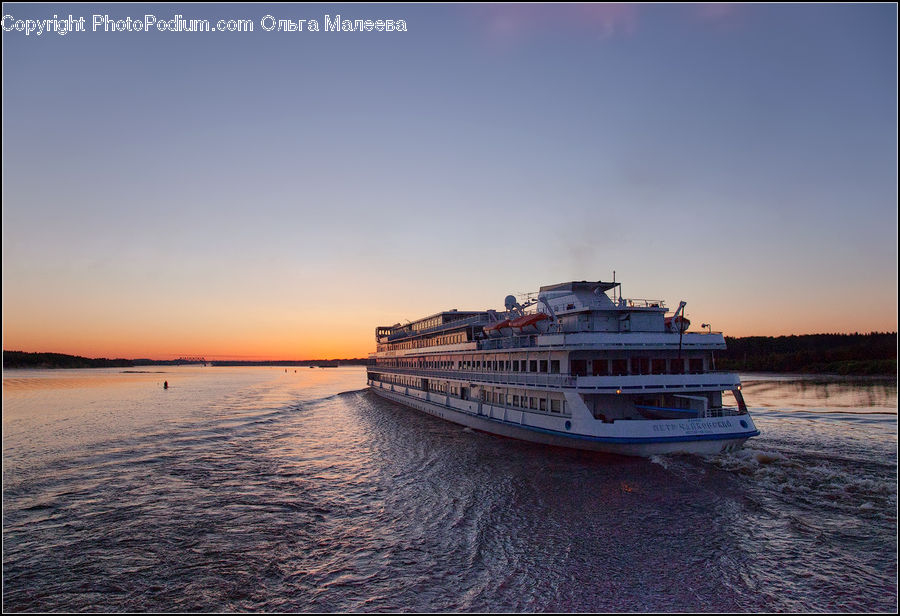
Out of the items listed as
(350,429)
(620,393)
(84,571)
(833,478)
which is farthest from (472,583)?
(350,429)

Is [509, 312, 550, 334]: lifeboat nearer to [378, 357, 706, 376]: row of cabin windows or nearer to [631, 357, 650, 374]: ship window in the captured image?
[378, 357, 706, 376]: row of cabin windows

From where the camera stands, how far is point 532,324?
37.8 meters

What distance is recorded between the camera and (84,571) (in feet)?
53.1

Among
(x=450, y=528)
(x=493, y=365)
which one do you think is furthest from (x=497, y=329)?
(x=450, y=528)

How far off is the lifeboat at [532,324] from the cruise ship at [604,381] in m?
0.11

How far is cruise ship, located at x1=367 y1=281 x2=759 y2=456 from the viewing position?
2816cm

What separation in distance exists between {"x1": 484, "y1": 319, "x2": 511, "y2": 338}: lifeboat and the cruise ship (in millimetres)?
180

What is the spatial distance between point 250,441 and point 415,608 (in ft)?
102

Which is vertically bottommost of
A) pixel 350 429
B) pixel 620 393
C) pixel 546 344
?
pixel 350 429

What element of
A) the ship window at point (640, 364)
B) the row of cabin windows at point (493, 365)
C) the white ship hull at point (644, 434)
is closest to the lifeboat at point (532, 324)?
the row of cabin windows at point (493, 365)

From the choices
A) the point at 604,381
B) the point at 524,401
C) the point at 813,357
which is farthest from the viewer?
the point at 813,357

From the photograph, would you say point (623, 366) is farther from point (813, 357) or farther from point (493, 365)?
point (813, 357)

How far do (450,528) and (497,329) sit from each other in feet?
80.9

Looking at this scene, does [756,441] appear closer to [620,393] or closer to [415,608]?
[620,393]
